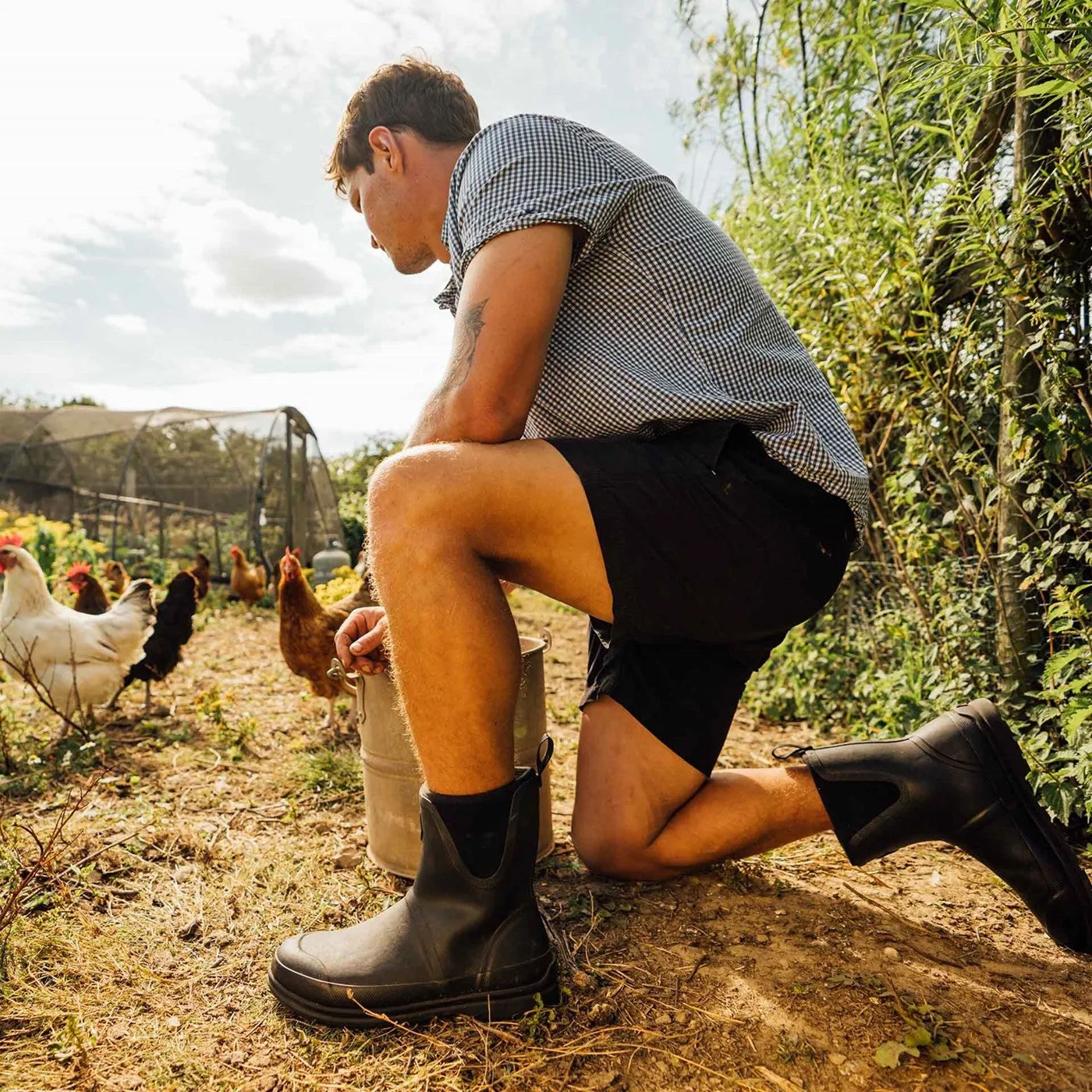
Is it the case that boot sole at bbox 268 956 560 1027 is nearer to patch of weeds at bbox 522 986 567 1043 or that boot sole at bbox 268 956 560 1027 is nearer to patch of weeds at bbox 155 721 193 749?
patch of weeds at bbox 522 986 567 1043

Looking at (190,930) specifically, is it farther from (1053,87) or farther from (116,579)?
(116,579)

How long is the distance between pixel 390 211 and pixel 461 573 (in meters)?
1.13

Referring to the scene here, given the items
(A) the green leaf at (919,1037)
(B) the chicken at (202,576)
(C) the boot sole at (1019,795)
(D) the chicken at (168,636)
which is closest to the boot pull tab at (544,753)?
(A) the green leaf at (919,1037)

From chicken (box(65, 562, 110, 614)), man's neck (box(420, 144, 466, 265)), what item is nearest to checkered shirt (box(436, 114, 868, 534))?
man's neck (box(420, 144, 466, 265))

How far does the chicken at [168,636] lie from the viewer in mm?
3768

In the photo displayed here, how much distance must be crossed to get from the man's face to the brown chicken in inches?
72.5

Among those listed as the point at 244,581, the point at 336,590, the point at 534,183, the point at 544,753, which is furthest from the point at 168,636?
the point at 244,581

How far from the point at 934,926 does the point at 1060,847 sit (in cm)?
35

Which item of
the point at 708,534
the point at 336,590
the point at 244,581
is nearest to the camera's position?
the point at 708,534

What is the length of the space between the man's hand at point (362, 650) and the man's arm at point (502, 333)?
1.88 feet

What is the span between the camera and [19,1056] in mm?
1340

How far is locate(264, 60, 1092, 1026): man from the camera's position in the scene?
140cm

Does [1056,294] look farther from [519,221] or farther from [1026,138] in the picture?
[519,221]

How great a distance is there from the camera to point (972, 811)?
1.60 meters
